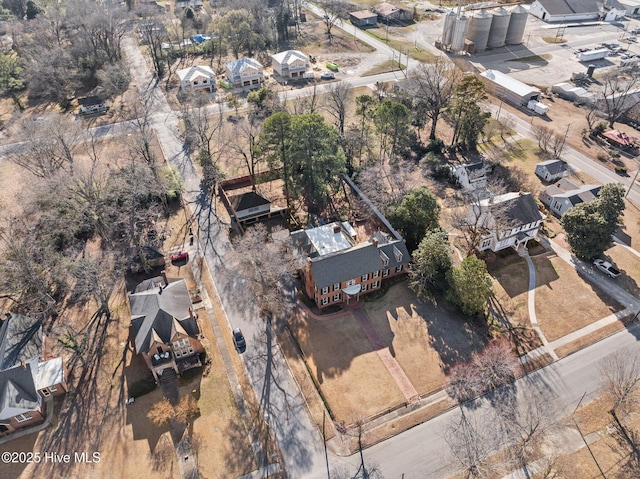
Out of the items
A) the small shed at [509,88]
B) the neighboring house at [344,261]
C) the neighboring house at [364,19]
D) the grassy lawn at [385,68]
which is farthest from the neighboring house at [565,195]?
the neighboring house at [364,19]

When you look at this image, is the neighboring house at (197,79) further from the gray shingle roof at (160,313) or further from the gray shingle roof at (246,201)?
the gray shingle roof at (160,313)

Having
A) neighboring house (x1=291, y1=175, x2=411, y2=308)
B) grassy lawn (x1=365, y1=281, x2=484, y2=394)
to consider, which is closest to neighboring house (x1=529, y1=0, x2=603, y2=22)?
neighboring house (x1=291, y1=175, x2=411, y2=308)

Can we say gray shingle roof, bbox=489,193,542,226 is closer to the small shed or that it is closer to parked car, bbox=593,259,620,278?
parked car, bbox=593,259,620,278

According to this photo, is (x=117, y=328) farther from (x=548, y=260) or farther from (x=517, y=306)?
(x=548, y=260)

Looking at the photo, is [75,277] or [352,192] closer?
[75,277]

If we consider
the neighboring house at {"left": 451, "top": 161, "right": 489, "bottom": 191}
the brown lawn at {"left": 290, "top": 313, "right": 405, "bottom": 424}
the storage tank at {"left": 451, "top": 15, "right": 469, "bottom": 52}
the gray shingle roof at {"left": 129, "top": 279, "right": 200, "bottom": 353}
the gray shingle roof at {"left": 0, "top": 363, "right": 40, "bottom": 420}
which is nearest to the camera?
the gray shingle roof at {"left": 0, "top": 363, "right": 40, "bottom": 420}

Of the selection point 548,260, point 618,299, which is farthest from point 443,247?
point 618,299
